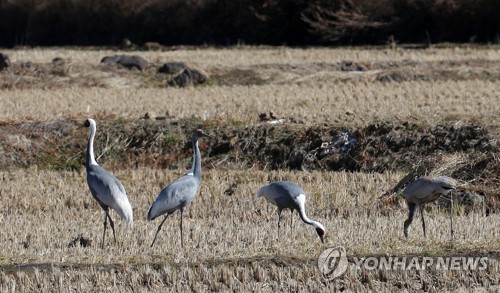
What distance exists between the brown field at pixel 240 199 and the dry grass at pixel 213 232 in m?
0.02

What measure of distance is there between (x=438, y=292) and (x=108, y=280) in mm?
2758

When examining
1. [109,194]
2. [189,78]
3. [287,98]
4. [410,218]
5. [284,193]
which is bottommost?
[410,218]

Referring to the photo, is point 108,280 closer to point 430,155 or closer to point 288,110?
point 430,155

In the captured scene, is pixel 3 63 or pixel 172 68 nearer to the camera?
pixel 3 63

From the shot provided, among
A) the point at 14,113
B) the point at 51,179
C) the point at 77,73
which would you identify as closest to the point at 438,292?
the point at 51,179

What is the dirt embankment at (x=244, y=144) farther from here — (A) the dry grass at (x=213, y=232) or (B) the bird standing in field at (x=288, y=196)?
(B) the bird standing in field at (x=288, y=196)

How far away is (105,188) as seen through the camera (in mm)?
11273

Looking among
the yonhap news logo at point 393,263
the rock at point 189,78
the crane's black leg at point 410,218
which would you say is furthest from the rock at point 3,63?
the yonhap news logo at point 393,263

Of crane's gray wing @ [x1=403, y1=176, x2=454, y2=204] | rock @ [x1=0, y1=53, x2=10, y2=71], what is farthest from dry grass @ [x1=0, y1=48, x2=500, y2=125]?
crane's gray wing @ [x1=403, y1=176, x2=454, y2=204]

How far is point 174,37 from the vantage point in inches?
1850

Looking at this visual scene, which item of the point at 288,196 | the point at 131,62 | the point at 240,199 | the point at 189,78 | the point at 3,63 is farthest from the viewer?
the point at 131,62

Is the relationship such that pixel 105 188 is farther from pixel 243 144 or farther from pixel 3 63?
pixel 3 63

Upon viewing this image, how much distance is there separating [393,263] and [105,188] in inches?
128

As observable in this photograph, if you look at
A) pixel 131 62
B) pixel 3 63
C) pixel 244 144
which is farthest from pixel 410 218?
pixel 3 63
